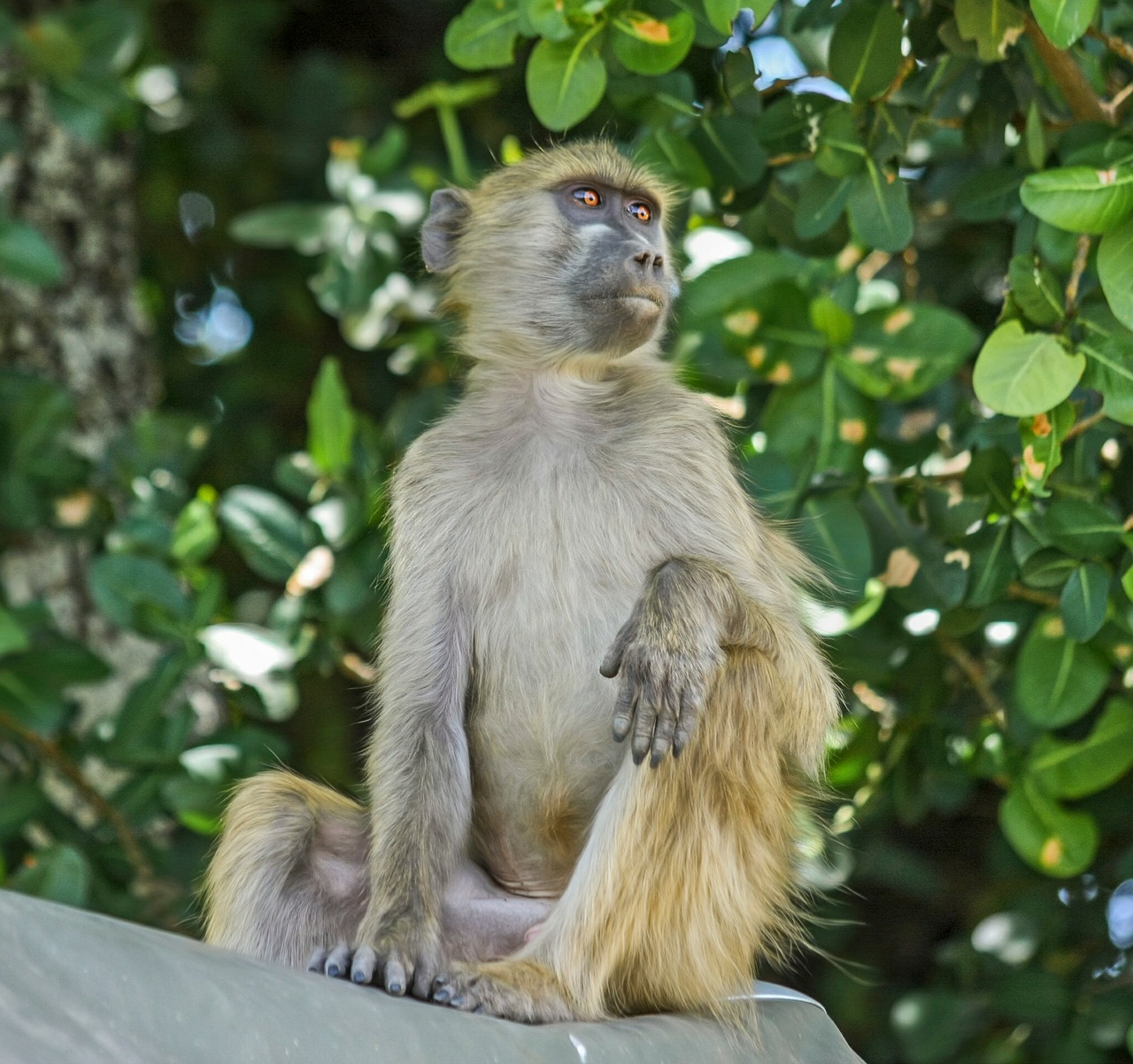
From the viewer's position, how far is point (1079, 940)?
510 centimetres

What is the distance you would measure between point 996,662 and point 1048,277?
1740mm

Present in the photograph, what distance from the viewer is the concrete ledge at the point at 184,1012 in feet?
7.42

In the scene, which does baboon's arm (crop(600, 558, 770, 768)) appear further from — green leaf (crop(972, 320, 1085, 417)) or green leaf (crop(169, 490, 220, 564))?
green leaf (crop(169, 490, 220, 564))

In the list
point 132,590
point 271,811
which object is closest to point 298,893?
point 271,811

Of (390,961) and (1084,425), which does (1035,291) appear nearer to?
(1084,425)

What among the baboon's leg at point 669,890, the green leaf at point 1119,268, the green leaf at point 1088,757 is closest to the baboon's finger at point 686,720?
the baboon's leg at point 669,890

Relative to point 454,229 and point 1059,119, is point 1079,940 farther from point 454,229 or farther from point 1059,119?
point 454,229

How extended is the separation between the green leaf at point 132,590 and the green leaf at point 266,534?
256 mm

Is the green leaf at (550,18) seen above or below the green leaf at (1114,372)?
above

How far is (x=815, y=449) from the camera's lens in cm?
422

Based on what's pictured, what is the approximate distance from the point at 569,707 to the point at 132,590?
161 centimetres

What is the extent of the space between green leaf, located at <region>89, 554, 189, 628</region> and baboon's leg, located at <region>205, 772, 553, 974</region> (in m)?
0.99

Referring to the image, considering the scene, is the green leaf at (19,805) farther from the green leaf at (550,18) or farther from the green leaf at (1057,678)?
the green leaf at (1057,678)

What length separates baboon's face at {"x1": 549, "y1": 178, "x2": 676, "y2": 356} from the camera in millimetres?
4199
